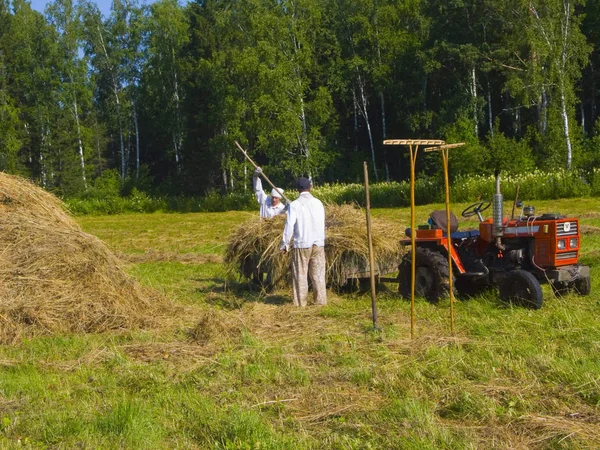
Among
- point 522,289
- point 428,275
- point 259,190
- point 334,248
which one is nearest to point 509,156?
point 259,190

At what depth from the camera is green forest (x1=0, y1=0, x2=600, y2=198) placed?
37031 mm

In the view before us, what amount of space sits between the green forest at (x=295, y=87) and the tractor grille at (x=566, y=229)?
24924 mm

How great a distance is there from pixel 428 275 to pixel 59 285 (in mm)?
4475

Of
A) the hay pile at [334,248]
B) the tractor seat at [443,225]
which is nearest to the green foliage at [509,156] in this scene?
the hay pile at [334,248]

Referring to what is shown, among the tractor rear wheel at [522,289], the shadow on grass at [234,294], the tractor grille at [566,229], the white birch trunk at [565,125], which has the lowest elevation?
the shadow on grass at [234,294]

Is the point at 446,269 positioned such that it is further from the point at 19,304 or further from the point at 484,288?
the point at 19,304

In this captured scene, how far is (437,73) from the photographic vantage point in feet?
153

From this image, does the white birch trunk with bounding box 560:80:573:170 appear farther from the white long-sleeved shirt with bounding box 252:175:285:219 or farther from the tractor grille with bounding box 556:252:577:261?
the tractor grille with bounding box 556:252:577:261

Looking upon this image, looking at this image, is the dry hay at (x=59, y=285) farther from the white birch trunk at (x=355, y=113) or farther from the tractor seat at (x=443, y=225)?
the white birch trunk at (x=355, y=113)

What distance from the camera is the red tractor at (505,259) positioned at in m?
9.13

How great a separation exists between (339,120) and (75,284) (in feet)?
150

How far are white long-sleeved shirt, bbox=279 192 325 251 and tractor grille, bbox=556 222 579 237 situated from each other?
292 cm

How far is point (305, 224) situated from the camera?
33.5 feet

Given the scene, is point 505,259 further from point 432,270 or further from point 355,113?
point 355,113
